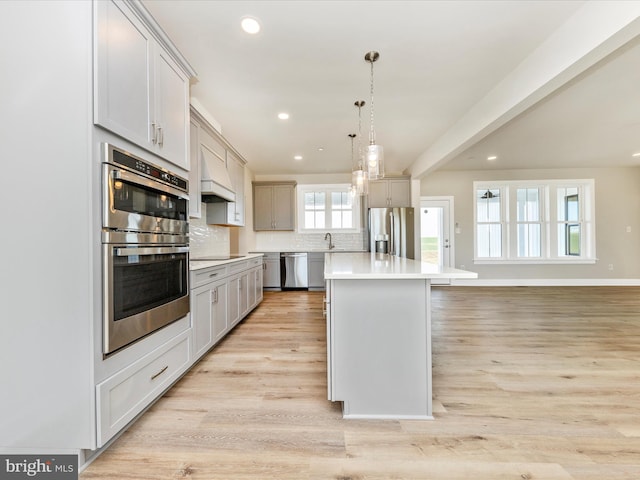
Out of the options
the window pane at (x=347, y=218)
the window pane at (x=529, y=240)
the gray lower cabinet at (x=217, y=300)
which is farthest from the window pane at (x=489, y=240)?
the gray lower cabinet at (x=217, y=300)

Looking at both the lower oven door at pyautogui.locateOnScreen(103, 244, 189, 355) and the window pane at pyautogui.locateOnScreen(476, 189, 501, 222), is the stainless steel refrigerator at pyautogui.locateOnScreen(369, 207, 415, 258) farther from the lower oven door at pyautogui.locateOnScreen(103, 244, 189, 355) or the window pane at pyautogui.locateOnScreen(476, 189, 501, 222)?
the lower oven door at pyautogui.locateOnScreen(103, 244, 189, 355)

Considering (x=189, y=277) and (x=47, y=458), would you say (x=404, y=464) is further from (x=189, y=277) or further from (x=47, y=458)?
(x=189, y=277)

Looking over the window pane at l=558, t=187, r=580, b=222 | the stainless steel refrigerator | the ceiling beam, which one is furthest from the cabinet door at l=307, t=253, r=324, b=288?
the window pane at l=558, t=187, r=580, b=222

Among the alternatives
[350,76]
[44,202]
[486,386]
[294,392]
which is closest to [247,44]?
[350,76]

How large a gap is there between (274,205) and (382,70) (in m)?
3.88

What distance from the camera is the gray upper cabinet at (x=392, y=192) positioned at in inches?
230

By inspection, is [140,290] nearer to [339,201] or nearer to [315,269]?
[315,269]

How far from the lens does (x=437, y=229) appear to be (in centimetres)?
634

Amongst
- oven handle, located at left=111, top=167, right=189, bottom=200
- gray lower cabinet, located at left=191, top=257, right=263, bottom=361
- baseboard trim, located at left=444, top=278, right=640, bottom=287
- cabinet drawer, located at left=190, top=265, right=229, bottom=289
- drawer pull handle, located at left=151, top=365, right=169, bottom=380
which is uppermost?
oven handle, located at left=111, top=167, right=189, bottom=200

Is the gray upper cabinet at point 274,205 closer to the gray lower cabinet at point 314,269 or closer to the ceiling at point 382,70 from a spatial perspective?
the gray lower cabinet at point 314,269

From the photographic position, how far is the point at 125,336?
4.61ft

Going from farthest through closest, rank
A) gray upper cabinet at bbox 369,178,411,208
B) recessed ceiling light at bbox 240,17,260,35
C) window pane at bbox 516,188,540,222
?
window pane at bbox 516,188,540,222
gray upper cabinet at bbox 369,178,411,208
recessed ceiling light at bbox 240,17,260,35

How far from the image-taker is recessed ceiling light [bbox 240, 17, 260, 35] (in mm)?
1868

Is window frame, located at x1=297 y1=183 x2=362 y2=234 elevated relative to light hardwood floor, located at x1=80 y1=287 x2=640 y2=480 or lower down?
elevated
